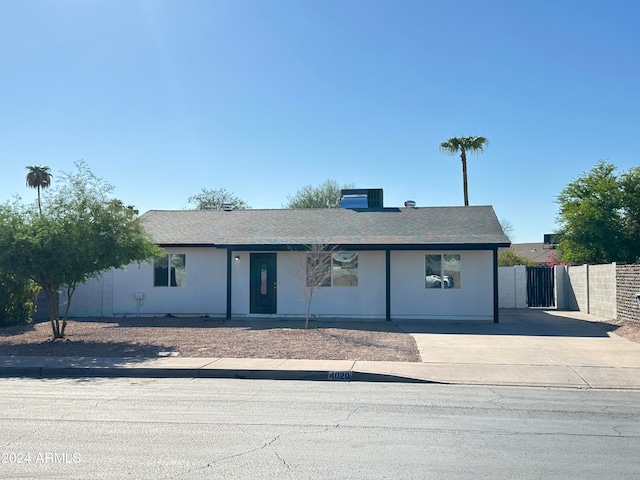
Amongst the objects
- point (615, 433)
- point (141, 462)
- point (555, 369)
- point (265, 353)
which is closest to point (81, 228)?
point (265, 353)

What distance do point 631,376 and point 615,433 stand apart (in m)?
4.49

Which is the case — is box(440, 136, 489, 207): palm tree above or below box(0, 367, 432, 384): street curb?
above

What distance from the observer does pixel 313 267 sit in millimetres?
18547

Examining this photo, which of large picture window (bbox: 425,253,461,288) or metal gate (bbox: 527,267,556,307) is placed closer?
large picture window (bbox: 425,253,461,288)

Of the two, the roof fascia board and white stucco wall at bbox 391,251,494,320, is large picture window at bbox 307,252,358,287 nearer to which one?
the roof fascia board

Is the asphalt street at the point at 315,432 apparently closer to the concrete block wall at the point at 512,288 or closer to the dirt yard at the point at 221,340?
the dirt yard at the point at 221,340

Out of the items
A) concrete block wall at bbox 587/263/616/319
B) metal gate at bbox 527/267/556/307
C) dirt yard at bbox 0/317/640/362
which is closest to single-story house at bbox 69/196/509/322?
dirt yard at bbox 0/317/640/362

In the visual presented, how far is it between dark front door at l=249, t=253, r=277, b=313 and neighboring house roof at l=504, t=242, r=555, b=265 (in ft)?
110

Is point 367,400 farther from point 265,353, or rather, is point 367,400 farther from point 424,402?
point 265,353

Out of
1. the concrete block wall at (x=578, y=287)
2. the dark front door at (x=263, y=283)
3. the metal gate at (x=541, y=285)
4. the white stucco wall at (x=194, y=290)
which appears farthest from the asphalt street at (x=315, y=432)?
the metal gate at (x=541, y=285)

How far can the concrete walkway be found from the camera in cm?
1087

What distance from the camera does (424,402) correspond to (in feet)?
29.1

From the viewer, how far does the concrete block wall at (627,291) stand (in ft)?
60.3

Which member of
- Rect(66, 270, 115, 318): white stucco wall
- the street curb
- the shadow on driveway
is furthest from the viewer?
Rect(66, 270, 115, 318): white stucco wall
